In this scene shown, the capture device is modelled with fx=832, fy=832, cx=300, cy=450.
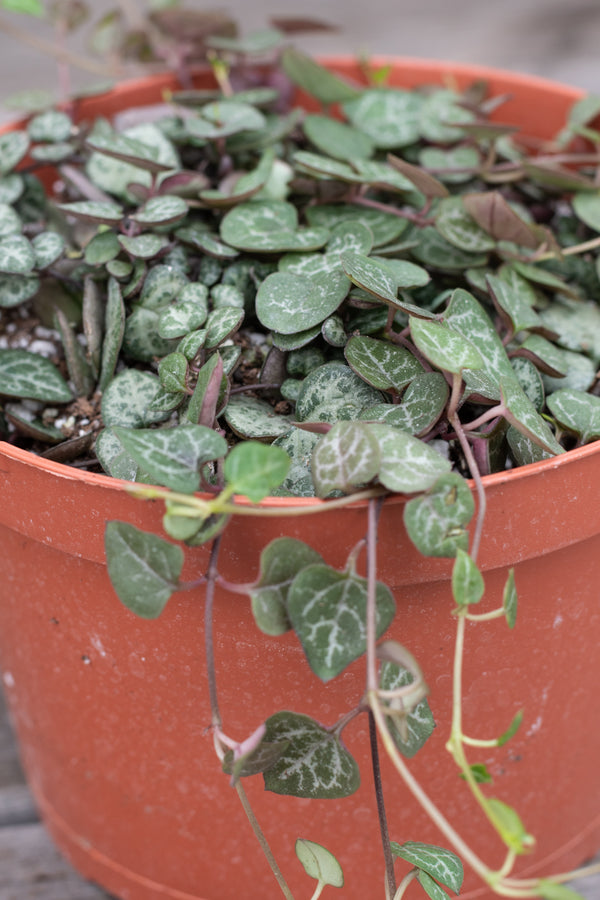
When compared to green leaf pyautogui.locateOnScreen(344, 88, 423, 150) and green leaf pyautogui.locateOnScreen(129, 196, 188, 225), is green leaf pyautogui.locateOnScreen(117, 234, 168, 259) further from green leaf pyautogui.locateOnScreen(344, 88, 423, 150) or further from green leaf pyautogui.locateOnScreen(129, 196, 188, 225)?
green leaf pyautogui.locateOnScreen(344, 88, 423, 150)

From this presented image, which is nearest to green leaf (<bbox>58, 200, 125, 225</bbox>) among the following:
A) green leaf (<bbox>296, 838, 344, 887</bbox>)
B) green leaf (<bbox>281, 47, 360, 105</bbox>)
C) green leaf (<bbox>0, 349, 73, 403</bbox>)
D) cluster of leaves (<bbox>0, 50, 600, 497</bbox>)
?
cluster of leaves (<bbox>0, 50, 600, 497</bbox>)

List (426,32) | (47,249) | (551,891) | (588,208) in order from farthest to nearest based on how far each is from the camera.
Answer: (426,32) → (588,208) → (47,249) → (551,891)

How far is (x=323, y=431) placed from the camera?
517mm

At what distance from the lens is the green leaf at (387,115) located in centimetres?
89

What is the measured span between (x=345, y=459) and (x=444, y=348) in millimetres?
93

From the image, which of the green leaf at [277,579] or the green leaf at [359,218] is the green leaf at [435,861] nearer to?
the green leaf at [277,579]

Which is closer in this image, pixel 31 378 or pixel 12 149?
pixel 31 378

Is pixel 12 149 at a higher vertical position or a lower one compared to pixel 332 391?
higher

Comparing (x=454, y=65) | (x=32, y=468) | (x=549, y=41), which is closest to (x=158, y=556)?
(x=32, y=468)

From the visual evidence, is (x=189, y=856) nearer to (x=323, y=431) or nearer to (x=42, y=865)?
(x=42, y=865)

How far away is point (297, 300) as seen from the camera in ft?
1.98

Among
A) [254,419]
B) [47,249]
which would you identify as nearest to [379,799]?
[254,419]

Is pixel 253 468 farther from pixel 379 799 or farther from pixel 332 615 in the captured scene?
pixel 379 799

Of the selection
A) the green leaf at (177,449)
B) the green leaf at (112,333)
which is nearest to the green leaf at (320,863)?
the green leaf at (177,449)
